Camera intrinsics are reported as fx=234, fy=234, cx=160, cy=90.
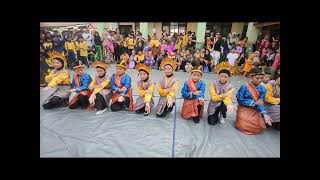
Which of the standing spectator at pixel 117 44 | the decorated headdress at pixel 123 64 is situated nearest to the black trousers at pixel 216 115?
the decorated headdress at pixel 123 64

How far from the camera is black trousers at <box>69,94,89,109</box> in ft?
7.40

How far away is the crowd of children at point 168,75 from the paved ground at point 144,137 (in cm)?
7

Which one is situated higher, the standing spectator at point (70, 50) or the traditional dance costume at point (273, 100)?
the standing spectator at point (70, 50)

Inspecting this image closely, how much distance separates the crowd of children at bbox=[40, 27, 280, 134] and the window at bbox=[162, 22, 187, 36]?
5 cm

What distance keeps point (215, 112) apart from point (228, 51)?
57cm

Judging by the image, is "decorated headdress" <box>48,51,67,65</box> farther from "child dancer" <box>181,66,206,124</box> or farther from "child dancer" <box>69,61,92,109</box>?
"child dancer" <box>181,66,206,124</box>

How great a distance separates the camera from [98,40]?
2141 millimetres

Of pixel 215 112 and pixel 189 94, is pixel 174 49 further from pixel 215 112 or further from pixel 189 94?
pixel 215 112

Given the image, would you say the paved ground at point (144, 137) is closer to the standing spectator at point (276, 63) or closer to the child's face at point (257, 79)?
the child's face at point (257, 79)

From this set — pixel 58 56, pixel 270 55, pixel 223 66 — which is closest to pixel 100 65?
pixel 58 56

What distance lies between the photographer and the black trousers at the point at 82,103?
2256 mm

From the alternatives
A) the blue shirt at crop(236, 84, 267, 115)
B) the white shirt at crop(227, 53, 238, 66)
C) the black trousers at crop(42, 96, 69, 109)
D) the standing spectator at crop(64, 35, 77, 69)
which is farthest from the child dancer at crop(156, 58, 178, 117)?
the black trousers at crop(42, 96, 69, 109)
